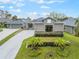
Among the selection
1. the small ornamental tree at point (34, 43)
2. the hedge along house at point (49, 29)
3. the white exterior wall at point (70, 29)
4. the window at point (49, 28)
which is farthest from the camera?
the white exterior wall at point (70, 29)

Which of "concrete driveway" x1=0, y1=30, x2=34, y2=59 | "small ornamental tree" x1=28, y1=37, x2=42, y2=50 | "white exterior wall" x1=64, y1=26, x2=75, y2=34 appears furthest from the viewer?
"white exterior wall" x1=64, y1=26, x2=75, y2=34

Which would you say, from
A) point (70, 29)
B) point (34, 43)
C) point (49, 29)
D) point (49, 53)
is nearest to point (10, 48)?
point (34, 43)

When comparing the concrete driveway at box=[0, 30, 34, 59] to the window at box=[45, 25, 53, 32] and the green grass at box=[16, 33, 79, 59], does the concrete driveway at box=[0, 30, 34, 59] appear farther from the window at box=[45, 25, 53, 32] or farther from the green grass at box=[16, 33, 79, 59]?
the window at box=[45, 25, 53, 32]

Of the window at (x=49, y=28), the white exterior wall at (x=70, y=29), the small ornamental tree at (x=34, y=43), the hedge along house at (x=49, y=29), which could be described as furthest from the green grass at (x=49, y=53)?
the white exterior wall at (x=70, y=29)

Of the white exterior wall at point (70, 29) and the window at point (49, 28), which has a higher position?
the window at point (49, 28)

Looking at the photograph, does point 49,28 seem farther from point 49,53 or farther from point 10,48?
point 49,53

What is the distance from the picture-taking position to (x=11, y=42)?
41.5 metres

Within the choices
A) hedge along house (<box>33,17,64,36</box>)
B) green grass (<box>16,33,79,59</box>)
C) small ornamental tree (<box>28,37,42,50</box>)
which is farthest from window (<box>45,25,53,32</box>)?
green grass (<box>16,33,79,59</box>)

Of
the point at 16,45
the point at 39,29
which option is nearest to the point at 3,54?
the point at 16,45

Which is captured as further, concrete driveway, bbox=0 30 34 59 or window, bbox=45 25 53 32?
window, bbox=45 25 53 32

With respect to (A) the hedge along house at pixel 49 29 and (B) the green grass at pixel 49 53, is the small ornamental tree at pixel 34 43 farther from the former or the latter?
(A) the hedge along house at pixel 49 29

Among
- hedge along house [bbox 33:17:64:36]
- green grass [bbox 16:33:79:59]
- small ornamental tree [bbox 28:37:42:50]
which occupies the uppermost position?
hedge along house [bbox 33:17:64:36]

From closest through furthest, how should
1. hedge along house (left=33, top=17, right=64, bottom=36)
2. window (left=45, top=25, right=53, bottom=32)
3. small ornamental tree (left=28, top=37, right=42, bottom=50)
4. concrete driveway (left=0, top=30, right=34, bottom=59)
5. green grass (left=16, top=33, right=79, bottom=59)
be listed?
concrete driveway (left=0, top=30, right=34, bottom=59), green grass (left=16, top=33, right=79, bottom=59), small ornamental tree (left=28, top=37, right=42, bottom=50), hedge along house (left=33, top=17, right=64, bottom=36), window (left=45, top=25, right=53, bottom=32)

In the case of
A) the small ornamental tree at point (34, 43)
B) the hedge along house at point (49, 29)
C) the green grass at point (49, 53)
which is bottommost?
the green grass at point (49, 53)
